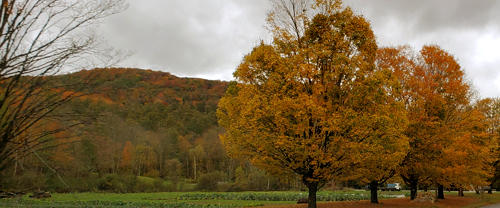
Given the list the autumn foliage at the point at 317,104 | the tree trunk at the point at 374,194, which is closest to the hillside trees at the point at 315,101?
the autumn foliage at the point at 317,104

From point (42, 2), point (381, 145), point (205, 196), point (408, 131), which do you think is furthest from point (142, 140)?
point (42, 2)

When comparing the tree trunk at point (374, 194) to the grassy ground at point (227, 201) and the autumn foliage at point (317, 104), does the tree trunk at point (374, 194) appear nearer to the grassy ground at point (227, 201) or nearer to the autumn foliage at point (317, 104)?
the grassy ground at point (227, 201)

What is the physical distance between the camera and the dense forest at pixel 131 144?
13.1ft

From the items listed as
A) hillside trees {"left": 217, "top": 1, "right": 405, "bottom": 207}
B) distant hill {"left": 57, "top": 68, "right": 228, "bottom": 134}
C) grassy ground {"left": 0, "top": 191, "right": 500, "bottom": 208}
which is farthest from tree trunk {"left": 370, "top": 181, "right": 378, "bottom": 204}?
distant hill {"left": 57, "top": 68, "right": 228, "bottom": 134}

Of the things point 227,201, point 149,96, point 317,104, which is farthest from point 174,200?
point 149,96

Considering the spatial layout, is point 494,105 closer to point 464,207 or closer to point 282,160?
point 464,207

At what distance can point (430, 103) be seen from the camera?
2336 centimetres

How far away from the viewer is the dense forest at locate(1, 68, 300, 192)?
4.00 metres

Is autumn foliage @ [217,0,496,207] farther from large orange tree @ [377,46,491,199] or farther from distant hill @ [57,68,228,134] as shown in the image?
large orange tree @ [377,46,491,199]

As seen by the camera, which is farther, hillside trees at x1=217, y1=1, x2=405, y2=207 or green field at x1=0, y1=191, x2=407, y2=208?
green field at x1=0, y1=191, x2=407, y2=208

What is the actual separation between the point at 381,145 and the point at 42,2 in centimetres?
1420

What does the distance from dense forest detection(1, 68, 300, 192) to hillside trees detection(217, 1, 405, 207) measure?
4.18 metres

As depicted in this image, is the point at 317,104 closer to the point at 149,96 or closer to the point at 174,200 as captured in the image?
the point at 149,96

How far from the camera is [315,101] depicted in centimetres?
1479
